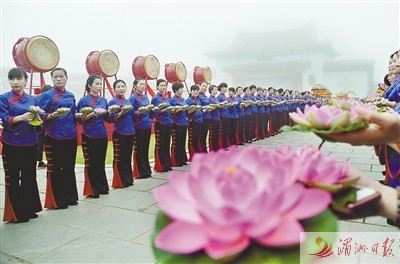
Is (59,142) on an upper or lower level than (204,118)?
lower

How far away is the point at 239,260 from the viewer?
21.1 inches

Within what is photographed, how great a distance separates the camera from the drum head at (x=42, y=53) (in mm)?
5129

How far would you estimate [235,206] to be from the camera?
504 millimetres

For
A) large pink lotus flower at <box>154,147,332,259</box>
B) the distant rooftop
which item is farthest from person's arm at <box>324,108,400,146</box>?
the distant rooftop

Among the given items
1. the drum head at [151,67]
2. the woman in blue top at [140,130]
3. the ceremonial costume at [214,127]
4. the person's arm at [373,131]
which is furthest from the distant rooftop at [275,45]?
the person's arm at [373,131]

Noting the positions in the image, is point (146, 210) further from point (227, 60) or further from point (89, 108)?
point (227, 60)

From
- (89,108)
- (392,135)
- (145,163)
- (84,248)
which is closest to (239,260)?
(392,135)

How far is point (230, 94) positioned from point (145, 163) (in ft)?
14.2

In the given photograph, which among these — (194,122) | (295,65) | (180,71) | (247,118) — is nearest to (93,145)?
(194,122)

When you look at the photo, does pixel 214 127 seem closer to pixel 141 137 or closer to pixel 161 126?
pixel 161 126

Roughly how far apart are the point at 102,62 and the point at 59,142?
371 cm

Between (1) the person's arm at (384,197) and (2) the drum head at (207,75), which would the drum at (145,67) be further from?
(1) the person's arm at (384,197)

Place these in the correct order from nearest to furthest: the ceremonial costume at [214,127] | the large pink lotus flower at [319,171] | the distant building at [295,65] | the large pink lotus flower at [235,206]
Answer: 1. the large pink lotus flower at [235,206]
2. the large pink lotus flower at [319,171]
3. the ceremonial costume at [214,127]
4. the distant building at [295,65]

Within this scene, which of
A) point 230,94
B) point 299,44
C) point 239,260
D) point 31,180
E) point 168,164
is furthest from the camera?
point 299,44
